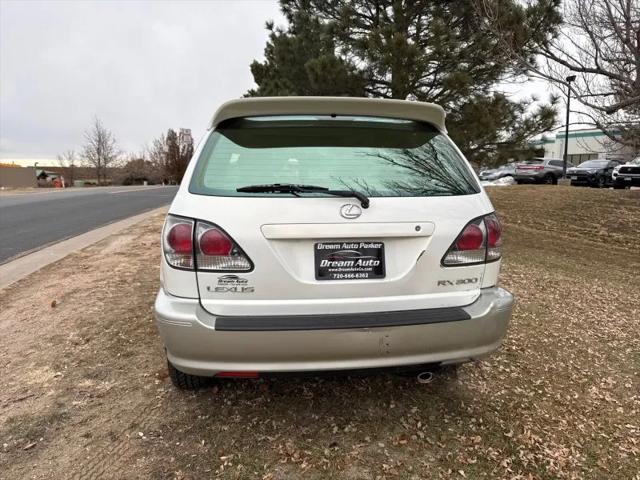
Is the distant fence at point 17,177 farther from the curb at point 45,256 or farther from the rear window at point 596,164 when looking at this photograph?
the rear window at point 596,164

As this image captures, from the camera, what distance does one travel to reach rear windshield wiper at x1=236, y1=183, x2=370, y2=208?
230 centimetres

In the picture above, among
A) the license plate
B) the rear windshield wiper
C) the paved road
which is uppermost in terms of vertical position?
the rear windshield wiper

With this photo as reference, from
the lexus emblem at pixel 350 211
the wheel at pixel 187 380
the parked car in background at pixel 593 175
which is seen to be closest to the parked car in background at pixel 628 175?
the parked car in background at pixel 593 175

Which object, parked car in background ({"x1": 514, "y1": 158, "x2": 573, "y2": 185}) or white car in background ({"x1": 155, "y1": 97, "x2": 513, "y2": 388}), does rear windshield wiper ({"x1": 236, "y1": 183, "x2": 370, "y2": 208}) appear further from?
parked car in background ({"x1": 514, "y1": 158, "x2": 573, "y2": 185})

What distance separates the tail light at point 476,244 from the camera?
240 cm

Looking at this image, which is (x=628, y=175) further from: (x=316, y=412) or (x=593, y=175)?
(x=316, y=412)

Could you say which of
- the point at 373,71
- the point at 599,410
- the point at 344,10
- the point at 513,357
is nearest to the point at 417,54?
the point at 373,71

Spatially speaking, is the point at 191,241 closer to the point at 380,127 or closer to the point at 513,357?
the point at 380,127

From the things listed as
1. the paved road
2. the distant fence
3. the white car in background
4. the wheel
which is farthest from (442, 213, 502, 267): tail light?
the distant fence

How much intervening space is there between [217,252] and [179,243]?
8.0 inches

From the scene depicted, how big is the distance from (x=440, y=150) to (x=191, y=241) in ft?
4.85

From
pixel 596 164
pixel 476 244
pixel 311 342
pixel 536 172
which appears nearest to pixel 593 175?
pixel 596 164

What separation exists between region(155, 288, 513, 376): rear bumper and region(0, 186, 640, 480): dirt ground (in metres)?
0.49

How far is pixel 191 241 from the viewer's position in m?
2.26
